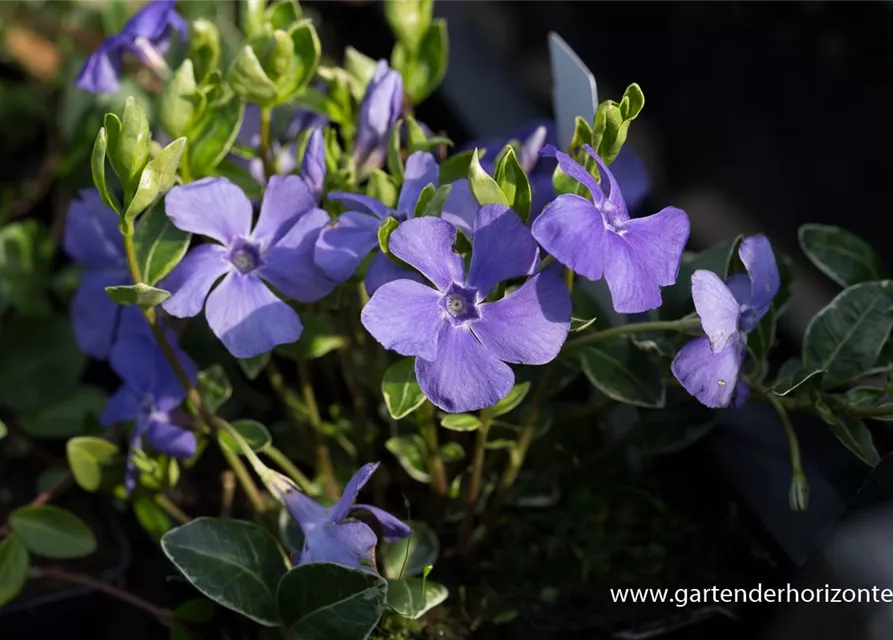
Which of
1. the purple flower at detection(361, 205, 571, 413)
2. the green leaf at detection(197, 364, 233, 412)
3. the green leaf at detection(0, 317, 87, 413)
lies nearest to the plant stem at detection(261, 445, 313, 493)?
the green leaf at detection(197, 364, 233, 412)

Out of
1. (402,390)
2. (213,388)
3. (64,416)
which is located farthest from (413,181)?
(64,416)

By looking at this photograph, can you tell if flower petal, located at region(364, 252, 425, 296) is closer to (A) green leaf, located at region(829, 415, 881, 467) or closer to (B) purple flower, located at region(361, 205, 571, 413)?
(B) purple flower, located at region(361, 205, 571, 413)

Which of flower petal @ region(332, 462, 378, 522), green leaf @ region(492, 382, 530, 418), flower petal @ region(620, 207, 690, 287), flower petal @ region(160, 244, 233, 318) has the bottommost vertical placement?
flower petal @ region(332, 462, 378, 522)

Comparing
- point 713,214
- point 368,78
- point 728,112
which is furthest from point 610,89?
point 368,78

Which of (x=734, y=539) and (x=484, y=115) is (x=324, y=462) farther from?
(x=484, y=115)

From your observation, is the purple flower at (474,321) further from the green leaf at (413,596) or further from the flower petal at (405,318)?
the green leaf at (413,596)

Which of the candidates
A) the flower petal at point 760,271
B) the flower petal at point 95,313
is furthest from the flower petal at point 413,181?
the flower petal at point 95,313
